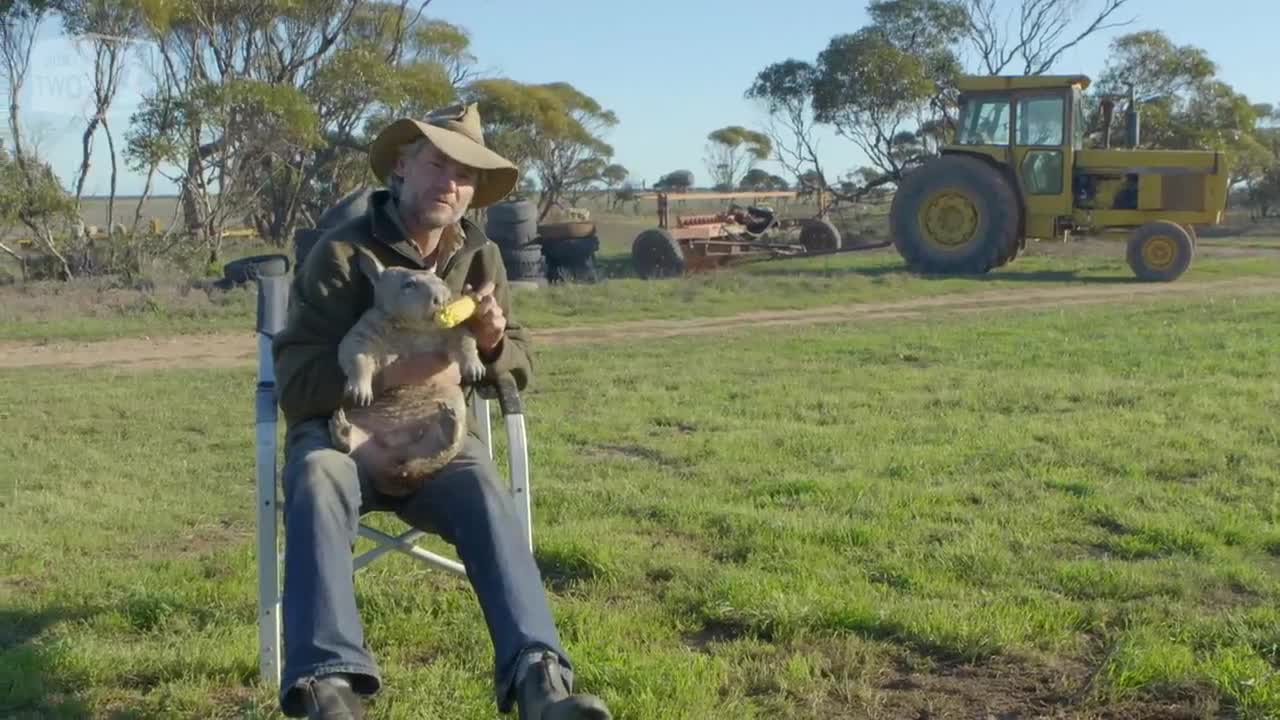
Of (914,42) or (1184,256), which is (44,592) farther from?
(914,42)

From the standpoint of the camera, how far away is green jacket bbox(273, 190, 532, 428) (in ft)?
11.4

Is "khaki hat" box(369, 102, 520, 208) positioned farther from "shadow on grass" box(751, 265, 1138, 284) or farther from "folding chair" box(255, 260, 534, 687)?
"shadow on grass" box(751, 265, 1138, 284)

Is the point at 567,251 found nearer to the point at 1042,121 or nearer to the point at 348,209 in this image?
the point at 1042,121

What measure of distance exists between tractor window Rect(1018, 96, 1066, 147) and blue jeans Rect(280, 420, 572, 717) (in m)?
16.1

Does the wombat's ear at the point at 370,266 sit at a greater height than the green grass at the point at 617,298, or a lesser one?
greater

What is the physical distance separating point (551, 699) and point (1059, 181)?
16900 mm

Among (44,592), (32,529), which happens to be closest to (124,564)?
(44,592)

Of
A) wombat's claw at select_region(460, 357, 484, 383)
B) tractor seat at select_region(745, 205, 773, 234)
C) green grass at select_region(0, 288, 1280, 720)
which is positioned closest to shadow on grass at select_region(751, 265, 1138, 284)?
tractor seat at select_region(745, 205, 773, 234)

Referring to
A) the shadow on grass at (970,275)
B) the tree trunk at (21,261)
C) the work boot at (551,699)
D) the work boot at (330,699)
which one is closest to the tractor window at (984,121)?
the shadow on grass at (970,275)

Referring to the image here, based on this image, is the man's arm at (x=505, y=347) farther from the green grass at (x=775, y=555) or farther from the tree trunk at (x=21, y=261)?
the tree trunk at (x=21, y=261)

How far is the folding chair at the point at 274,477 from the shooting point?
11.3ft

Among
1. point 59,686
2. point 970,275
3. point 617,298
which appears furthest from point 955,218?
point 59,686

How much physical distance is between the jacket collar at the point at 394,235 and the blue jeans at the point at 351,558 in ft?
1.61

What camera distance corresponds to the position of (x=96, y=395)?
8.90 m
